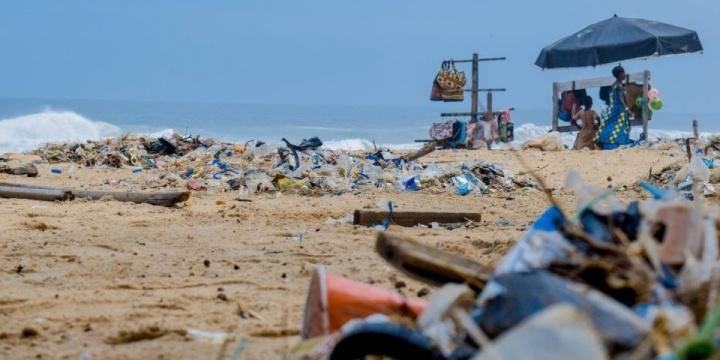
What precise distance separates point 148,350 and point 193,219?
158 inches

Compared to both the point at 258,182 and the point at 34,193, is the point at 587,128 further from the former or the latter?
the point at 34,193

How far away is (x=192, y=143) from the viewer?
51.8ft

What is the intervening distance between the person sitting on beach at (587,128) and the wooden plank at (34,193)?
9483mm

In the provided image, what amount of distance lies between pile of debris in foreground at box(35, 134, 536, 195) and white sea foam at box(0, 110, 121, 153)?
52.6ft

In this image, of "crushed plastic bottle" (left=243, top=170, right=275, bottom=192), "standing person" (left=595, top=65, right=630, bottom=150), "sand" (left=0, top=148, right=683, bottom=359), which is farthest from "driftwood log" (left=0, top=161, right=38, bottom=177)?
"standing person" (left=595, top=65, right=630, bottom=150)

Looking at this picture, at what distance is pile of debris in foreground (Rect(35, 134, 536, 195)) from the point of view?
9.82 meters

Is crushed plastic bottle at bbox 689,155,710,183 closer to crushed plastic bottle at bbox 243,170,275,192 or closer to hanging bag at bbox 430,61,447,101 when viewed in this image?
crushed plastic bottle at bbox 243,170,275,192

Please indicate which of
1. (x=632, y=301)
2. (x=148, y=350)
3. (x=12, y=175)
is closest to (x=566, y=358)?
(x=632, y=301)

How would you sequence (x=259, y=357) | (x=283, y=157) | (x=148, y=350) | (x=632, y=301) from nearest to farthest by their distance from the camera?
(x=632, y=301) < (x=259, y=357) < (x=148, y=350) < (x=283, y=157)

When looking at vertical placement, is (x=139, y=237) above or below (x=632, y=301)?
below

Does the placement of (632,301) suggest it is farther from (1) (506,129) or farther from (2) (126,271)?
(1) (506,129)

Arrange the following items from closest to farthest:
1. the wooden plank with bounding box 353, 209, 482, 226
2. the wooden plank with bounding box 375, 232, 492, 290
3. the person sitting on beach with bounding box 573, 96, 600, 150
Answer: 1. the wooden plank with bounding box 375, 232, 492, 290
2. the wooden plank with bounding box 353, 209, 482, 226
3. the person sitting on beach with bounding box 573, 96, 600, 150

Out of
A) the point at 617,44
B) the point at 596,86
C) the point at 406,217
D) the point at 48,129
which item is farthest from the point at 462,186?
the point at 48,129

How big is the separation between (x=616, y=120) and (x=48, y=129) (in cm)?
2392
